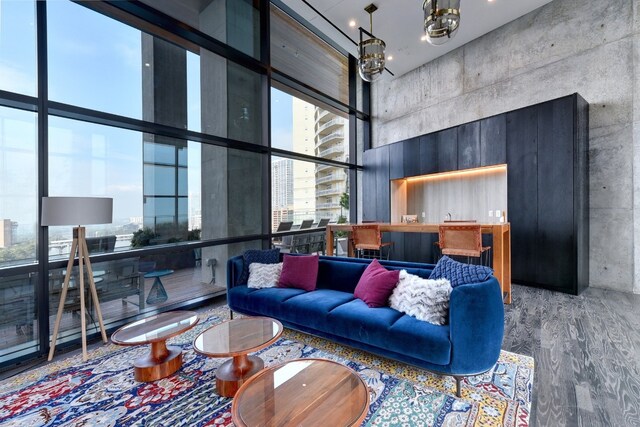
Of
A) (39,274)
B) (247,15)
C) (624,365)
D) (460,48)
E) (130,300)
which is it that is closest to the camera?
(624,365)

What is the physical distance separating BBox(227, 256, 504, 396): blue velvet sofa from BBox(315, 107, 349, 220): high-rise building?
3.52 m

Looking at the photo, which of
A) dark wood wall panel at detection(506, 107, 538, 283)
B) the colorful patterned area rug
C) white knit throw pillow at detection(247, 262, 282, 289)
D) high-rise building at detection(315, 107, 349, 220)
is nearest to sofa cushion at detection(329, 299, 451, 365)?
the colorful patterned area rug

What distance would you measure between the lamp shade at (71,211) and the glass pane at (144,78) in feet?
3.97

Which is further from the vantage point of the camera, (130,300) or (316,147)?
(316,147)

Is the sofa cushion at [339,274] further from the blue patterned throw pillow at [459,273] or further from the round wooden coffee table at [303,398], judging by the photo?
the round wooden coffee table at [303,398]

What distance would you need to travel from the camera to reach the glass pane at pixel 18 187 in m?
2.65

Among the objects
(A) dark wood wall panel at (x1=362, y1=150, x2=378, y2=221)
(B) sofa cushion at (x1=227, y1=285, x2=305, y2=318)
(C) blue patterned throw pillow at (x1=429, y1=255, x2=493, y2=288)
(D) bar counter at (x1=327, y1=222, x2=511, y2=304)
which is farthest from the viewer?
(A) dark wood wall panel at (x1=362, y1=150, x2=378, y2=221)

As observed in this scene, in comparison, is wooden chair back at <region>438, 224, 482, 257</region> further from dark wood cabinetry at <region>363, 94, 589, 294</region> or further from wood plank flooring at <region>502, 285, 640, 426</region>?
dark wood cabinetry at <region>363, 94, 589, 294</region>

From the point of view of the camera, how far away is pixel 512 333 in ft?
9.58

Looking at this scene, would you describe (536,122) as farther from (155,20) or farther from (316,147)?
(155,20)

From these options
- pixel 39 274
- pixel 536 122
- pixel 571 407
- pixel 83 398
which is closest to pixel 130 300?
pixel 39 274

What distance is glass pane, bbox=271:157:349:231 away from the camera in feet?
17.9

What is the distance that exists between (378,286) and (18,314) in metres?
3.49

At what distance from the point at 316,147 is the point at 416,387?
5219 millimetres
